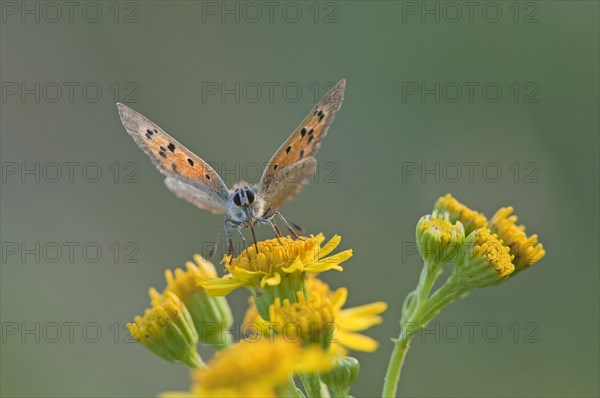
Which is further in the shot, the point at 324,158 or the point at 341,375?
the point at 324,158

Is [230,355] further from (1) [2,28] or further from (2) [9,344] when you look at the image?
(1) [2,28]

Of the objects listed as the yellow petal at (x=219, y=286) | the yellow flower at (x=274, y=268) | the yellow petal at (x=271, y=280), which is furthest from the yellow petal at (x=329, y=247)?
the yellow petal at (x=219, y=286)

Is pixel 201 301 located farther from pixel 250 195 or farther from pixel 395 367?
pixel 395 367

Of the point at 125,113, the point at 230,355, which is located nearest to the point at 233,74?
the point at 125,113

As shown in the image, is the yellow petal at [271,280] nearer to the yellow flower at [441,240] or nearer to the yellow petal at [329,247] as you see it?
the yellow petal at [329,247]

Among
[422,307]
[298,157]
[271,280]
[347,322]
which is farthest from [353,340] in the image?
[298,157]

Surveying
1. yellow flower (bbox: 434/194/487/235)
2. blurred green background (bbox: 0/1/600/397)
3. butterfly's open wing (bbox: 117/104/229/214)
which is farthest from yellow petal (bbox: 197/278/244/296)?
blurred green background (bbox: 0/1/600/397)

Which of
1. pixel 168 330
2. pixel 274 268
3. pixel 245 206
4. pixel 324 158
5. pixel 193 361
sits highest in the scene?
pixel 324 158
